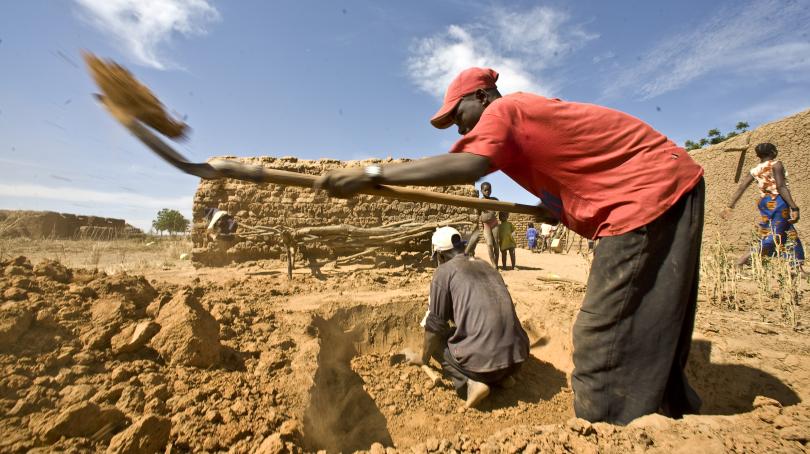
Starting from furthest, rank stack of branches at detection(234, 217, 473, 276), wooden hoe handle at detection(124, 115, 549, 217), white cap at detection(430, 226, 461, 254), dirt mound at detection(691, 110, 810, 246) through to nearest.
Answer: stack of branches at detection(234, 217, 473, 276), dirt mound at detection(691, 110, 810, 246), white cap at detection(430, 226, 461, 254), wooden hoe handle at detection(124, 115, 549, 217)

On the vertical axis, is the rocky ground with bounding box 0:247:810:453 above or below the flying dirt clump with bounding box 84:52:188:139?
below

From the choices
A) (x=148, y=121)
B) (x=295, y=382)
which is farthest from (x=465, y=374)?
(x=148, y=121)

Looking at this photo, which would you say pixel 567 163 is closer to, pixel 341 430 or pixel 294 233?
pixel 341 430

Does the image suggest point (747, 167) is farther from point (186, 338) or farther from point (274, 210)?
point (186, 338)

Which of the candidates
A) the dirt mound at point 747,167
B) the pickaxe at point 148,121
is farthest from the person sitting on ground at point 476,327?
the dirt mound at point 747,167

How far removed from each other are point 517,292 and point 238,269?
4775 mm

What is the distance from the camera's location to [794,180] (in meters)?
6.64

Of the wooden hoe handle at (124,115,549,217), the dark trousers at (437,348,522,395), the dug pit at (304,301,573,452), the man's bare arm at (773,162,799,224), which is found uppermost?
the man's bare arm at (773,162,799,224)

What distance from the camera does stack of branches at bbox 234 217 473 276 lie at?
6.77 m

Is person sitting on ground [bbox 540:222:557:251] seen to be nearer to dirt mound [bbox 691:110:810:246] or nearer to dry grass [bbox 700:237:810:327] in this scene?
dirt mound [bbox 691:110:810:246]

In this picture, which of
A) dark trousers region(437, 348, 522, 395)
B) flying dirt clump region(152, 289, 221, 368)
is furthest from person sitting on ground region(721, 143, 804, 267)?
flying dirt clump region(152, 289, 221, 368)

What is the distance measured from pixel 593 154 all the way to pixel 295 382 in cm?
203

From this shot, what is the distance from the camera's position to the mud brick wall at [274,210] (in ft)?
23.5

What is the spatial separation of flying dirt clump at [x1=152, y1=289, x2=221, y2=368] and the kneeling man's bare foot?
179cm
